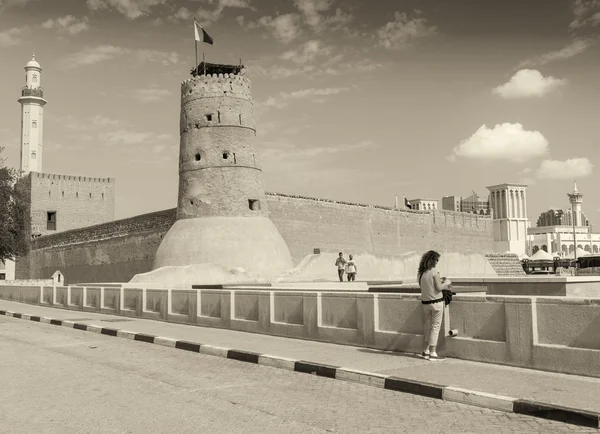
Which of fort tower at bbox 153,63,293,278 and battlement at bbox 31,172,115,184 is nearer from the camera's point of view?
fort tower at bbox 153,63,293,278

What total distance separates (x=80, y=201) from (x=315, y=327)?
4744 cm

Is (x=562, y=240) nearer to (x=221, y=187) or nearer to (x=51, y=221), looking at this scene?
(x=51, y=221)

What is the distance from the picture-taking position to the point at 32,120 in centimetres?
5972

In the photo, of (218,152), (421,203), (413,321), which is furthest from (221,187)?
(421,203)

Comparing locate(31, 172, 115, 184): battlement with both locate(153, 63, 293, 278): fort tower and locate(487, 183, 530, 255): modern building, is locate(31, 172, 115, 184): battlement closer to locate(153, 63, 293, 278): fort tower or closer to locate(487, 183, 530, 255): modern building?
locate(153, 63, 293, 278): fort tower

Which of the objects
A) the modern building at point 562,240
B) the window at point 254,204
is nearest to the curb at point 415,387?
the window at point 254,204

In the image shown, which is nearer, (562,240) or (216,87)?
(216,87)

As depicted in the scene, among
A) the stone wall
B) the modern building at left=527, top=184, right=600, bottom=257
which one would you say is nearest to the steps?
the stone wall

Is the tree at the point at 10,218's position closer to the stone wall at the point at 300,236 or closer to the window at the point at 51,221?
the stone wall at the point at 300,236

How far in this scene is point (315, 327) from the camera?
10852mm

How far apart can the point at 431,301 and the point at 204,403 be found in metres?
3.49

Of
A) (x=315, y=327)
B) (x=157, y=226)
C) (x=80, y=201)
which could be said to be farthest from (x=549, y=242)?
(x=315, y=327)

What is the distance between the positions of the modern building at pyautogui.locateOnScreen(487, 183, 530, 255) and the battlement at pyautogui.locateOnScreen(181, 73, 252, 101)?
10300cm

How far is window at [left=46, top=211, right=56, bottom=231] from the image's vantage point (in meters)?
51.5
